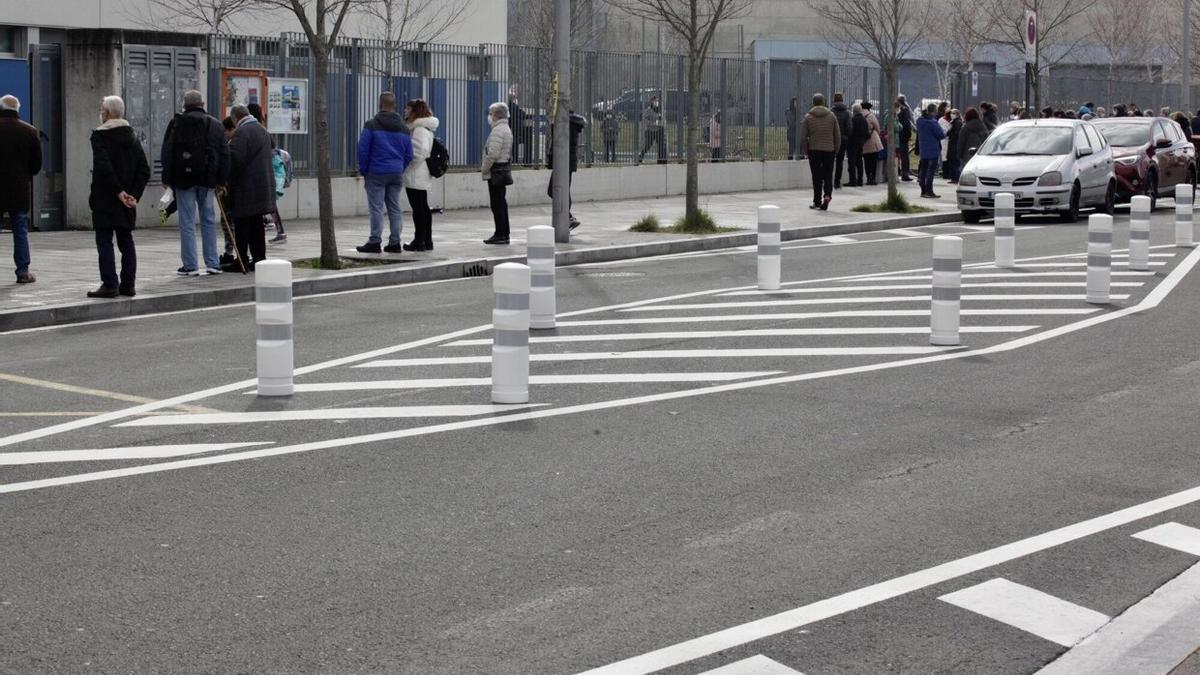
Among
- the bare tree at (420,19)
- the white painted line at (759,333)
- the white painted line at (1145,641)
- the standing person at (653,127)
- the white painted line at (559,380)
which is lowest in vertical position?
the white painted line at (1145,641)

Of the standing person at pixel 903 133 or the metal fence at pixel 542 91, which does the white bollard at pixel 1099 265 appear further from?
the standing person at pixel 903 133

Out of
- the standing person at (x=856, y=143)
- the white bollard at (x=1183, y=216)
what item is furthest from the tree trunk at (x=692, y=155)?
the standing person at (x=856, y=143)

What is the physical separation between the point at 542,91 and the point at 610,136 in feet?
6.66

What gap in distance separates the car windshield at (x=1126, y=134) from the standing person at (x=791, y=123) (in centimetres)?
740

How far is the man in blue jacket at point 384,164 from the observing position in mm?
20750

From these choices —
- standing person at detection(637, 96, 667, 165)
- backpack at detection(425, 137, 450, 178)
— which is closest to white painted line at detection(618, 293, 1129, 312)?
backpack at detection(425, 137, 450, 178)

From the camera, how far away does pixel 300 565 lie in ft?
22.6

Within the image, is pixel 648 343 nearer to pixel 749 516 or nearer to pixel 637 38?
pixel 749 516

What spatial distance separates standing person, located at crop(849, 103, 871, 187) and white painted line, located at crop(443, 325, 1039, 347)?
2030 cm

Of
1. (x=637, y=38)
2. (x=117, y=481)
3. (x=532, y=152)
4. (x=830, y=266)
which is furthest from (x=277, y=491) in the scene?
(x=637, y=38)

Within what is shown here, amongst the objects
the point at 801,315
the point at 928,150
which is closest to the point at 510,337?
the point at 801,315

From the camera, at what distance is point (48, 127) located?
75.3 ft

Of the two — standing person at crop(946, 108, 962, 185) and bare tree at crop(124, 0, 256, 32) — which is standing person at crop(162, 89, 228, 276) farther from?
standing person at crop(946, 108, 962, 185)

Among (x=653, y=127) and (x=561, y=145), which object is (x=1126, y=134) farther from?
(x=561, y=145)
